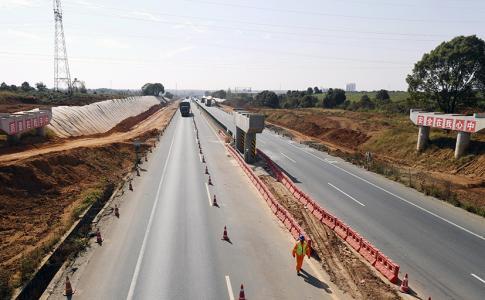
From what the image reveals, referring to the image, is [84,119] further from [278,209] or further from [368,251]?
[368,251]

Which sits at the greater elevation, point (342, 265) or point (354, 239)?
point (354, 239)

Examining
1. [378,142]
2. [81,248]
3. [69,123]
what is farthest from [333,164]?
[69,123]

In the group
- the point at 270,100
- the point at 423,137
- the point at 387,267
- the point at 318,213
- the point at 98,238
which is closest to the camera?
the point at 387,267

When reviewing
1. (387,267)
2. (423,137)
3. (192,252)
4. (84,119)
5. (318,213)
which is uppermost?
(423,137)

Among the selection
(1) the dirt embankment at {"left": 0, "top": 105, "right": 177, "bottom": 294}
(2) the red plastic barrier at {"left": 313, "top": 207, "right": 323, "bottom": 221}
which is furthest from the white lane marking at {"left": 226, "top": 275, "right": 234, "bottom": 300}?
(2) the red plastic barrier at {"left": 313, "top": 207, "right": 323, "bottom": 221}

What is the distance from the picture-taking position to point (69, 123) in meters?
50.1

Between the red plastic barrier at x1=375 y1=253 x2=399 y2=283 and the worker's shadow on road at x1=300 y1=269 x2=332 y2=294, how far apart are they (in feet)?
9.22

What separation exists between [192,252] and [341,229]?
26.4ft

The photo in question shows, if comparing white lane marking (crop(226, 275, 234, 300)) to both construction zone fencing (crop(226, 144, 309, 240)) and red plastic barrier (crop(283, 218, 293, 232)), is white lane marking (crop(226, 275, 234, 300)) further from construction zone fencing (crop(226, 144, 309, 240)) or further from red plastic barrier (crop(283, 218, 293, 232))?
red plastic barrier (crop(283, 218, 293, 232))

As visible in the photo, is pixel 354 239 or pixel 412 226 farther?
pixel 412 226

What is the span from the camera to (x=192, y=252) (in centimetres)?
1591

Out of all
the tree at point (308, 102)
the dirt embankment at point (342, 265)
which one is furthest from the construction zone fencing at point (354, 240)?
the tree at point (308, 102)

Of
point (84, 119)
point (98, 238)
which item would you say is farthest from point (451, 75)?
point (84, 119)

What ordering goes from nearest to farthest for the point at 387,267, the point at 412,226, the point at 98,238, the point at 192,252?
1. the point at 387,267
2. the point at 192,252
3. the point at 98,238
4. the point at 412,226
